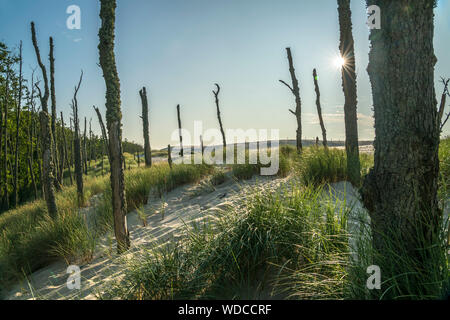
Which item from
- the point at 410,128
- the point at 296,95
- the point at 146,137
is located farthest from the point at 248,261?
the point at 146,137

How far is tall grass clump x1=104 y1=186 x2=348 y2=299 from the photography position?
2367 millimetres

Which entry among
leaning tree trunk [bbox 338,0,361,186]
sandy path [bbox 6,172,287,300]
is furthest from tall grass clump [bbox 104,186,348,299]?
leaning tree trunk [bbox 338,0,361,186]

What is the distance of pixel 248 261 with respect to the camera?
2484mm

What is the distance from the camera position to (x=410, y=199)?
1904mm

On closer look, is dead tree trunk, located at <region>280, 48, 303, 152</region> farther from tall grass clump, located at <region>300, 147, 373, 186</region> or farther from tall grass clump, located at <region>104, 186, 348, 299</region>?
tall grass clump, located at <region>104, 186, 348, 299</region>

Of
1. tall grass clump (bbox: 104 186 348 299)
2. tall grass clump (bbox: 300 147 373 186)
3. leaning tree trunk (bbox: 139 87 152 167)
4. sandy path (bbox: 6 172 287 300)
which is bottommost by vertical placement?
sandy path (bbox: 6 172 287 300)

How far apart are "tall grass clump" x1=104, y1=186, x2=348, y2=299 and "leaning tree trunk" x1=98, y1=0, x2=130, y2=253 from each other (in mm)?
1911

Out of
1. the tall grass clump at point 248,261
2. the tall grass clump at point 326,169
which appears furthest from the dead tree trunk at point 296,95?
the tall grass clump at point 248,261

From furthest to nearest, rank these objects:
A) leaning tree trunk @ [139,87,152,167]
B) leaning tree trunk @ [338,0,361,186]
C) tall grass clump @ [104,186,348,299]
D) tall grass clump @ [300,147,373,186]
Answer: leaning tree trunk @ [139,87,152,167], leaning tree trunk @ [338,0,361,186], tall grass clump @ [300,147,373,186], tall grass clump @ [104,186,348,299]

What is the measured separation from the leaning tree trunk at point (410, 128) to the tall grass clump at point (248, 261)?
0.52 m

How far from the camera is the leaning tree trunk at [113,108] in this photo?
4406mm

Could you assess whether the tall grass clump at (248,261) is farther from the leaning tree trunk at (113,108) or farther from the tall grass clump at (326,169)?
the tall grass clump at (326,169)
